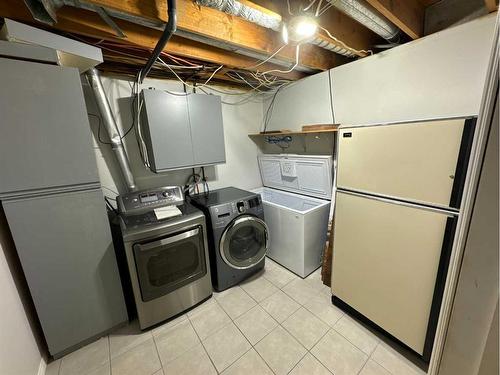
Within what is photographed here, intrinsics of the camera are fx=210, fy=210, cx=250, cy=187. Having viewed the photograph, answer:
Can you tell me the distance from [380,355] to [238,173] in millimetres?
2343

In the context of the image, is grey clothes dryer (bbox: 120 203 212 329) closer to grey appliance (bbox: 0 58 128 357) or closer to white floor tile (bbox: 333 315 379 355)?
grey appliance (bbox: 0 58 128 357)

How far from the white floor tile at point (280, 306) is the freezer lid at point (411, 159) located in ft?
3.96

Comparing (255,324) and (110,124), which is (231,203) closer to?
(255,324)

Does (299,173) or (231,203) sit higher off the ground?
(299,173)

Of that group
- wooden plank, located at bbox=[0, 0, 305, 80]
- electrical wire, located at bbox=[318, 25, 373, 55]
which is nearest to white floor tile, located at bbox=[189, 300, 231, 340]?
wooden plank, located at bbox=[0, 0, 305, 80]

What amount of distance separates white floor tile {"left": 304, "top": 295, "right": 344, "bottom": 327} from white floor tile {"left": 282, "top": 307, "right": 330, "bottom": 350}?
0.16 ft

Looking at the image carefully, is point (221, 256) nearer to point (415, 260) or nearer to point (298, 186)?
point (298, 186)

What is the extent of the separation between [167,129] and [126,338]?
1.80m

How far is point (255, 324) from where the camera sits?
5.82 ft

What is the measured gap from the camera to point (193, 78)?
7.64 feet

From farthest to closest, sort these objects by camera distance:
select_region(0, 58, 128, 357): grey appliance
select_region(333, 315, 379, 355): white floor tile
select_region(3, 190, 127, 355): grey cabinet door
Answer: select_region(333, 315, 379, 355): white floor tile → select_region(3, 190, 127, 355): grey cabinet door → select_region(0, 58, 128, 357): grey appliance

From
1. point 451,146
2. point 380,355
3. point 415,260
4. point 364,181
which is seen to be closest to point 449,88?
point 451,146

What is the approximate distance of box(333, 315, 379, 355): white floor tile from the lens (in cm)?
154

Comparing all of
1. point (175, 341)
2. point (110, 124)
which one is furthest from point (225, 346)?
point (110, 124)
